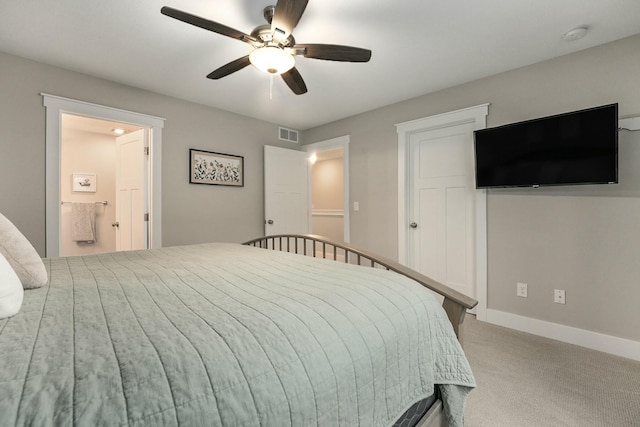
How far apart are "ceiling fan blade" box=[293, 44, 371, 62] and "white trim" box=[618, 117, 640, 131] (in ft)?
6.63

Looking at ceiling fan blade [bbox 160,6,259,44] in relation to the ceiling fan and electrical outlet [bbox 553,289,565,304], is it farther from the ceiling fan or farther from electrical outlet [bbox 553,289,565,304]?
electrical outlet [bbox 553,289,565,304]

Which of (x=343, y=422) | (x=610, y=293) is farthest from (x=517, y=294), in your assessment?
(x=343, y=422)

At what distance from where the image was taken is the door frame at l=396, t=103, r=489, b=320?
2.87 metres

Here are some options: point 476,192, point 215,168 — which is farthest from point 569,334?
point 215,168

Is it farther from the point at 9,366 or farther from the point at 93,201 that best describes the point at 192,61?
the point at 93,201

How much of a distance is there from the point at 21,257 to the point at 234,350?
0.99 m

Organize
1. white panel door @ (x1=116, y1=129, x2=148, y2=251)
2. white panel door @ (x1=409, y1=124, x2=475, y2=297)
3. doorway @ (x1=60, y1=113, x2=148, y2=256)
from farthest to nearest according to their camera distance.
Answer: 1. doorway @ (x1=60, y1=113, x2=148, y2=256)
2. white panel door @ (x1=116, y1=129, x2=148, y2=251)
3. white panel door @ (x1=409, y1=124, x2=475, y2=297)

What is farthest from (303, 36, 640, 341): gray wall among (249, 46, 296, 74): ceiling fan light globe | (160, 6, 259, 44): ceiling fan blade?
(160, 6, 259, 44): ceiling fan blade

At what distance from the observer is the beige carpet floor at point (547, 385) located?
1531 millimetres

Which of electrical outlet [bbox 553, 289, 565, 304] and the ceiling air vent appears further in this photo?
the ceiling air vent

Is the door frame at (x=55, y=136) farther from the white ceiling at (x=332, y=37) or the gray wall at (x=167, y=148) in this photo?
the white ceiling at (x=332, y=37)

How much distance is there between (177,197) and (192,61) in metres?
1.53

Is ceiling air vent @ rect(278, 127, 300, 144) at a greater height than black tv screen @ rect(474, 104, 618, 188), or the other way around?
ceiling air vent @ rect(278, 127, 300, 144)

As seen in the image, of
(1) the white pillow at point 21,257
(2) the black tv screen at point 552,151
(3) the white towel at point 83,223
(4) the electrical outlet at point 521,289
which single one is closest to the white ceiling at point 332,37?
(2) the black tv screen at point 552,151
